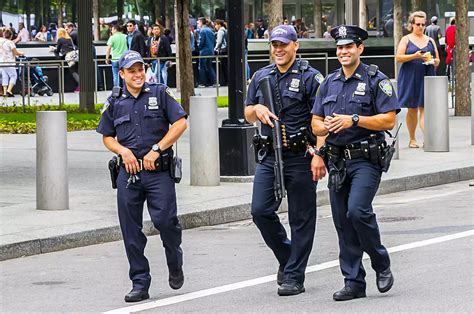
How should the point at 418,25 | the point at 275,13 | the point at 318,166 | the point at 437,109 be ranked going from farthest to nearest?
the point at 275,13 < the point at 418,25 < the point at 437,109 < the point at 318,166

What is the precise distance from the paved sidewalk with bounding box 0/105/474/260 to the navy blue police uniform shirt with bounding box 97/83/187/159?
2.40m

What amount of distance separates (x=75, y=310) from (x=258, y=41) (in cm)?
2972

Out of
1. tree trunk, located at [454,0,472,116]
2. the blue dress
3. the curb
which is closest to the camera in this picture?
the curb

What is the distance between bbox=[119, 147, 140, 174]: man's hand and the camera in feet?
26.5

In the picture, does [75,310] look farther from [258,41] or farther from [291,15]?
[291,15]

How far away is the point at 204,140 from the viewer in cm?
1369

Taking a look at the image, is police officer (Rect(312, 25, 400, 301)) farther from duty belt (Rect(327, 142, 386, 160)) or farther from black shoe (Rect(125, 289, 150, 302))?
black shoe (Rect(125, 289, 150, 302))

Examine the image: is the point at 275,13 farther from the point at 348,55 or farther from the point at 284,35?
the point at 348,55

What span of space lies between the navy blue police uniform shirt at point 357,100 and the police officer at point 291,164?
29 centimetres

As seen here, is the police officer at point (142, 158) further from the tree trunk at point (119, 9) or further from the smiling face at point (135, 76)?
the tree trunk at point (119, 9)

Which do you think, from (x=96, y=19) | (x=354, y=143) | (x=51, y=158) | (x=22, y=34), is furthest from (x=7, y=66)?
(x=354, y=143)

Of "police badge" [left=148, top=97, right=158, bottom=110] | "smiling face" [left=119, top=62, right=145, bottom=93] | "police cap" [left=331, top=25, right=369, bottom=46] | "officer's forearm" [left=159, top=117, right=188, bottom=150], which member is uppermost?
"police cap" [left=331, top=25, right=369, bottom=46]

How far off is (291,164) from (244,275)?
51.0 inches

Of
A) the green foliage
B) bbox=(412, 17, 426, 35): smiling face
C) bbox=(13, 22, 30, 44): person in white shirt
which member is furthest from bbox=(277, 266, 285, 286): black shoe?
bbox=(13, 22, 30, 44): person in white shirt
